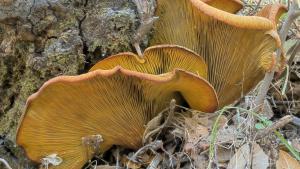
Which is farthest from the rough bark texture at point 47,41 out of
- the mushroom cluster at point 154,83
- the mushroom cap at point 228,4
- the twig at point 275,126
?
the twig at point 275,126

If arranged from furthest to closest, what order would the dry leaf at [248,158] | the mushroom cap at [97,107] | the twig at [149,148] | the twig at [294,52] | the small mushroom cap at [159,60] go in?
the twig at [294,52] → the twig at [149,148] → the dry leaf at [248,158] → the small mushroom cap at [159,60] → the mushroom cap at [97,107]

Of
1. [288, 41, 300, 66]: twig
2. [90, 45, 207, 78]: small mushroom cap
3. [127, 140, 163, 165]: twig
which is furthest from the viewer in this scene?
[288, 41, 300, 66]: twig

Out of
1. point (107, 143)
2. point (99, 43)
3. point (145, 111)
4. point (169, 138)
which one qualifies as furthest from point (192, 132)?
point (99, 43)

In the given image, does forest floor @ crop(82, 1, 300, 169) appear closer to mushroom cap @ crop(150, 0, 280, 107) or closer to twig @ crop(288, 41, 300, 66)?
mushroom cap @ crop(150, 0, 280, 107)

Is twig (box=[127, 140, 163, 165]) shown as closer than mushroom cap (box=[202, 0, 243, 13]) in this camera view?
Yes

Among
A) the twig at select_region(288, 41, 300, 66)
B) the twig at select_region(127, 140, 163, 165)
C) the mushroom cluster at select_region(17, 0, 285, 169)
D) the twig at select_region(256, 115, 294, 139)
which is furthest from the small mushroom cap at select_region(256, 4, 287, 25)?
the twig at select_region(127, 140, 163, 165)

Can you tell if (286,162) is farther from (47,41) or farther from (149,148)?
(47,41)

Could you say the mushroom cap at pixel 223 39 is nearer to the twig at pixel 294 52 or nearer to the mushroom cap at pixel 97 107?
the mushroom cap at pixel 97 107
